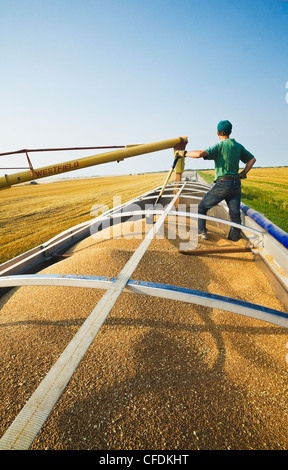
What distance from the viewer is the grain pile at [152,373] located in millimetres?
1254

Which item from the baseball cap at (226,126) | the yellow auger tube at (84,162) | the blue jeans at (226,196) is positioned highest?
the baseball cap at (226,126)

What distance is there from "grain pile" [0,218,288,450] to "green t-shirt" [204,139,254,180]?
185cm

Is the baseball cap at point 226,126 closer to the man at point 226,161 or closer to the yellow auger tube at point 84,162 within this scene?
the man at point 226,161

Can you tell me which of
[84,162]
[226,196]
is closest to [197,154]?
[226,196]

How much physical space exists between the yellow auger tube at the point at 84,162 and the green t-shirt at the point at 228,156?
86cm

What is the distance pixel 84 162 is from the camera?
10.3 feet

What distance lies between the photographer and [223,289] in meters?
2.68

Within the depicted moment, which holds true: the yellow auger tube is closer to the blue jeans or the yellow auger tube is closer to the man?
the man

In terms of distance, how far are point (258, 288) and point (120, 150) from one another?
289 cm

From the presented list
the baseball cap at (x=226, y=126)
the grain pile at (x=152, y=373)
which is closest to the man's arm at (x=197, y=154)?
the baseball cap at (x=226, y=126)

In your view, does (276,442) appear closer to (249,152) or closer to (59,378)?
(59,378)

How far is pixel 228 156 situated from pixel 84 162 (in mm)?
2275

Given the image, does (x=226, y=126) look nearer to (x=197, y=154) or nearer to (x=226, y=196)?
(x=197, y=154)
